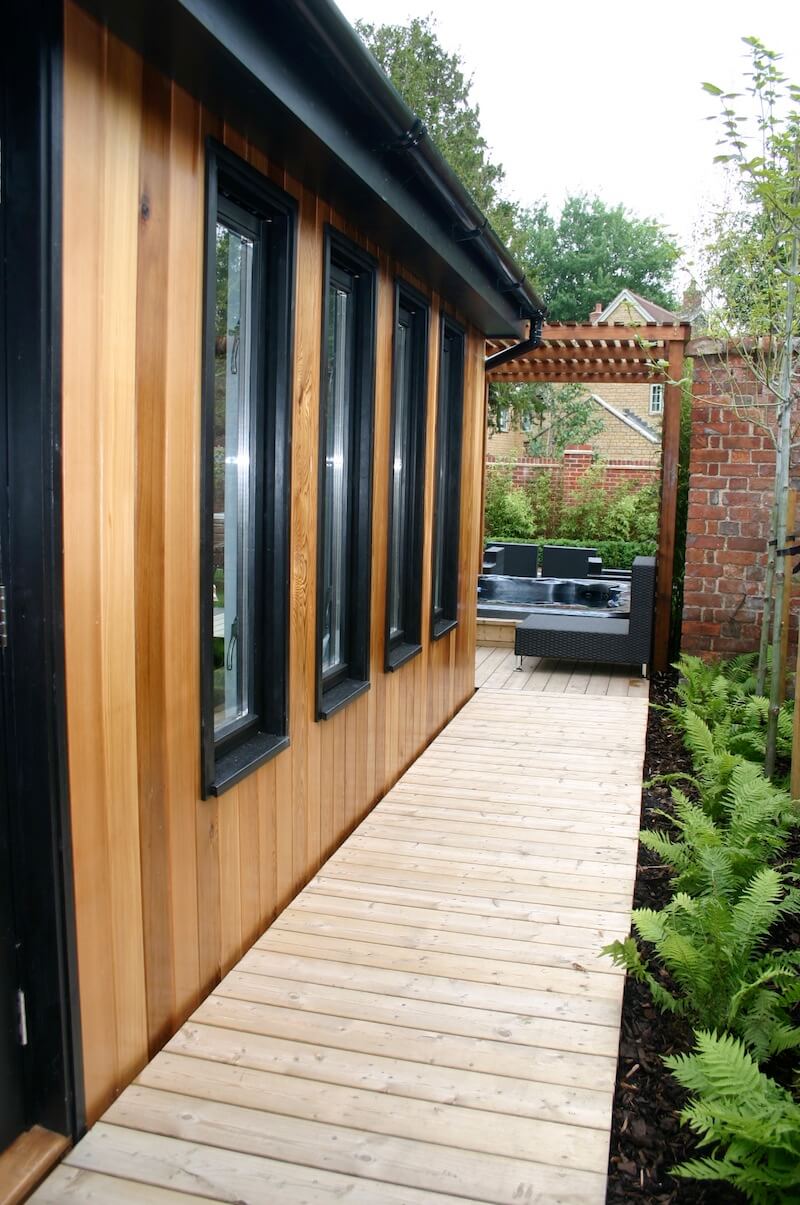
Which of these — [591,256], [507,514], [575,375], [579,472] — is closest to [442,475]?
[575,375]

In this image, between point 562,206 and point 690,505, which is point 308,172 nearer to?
point 690,505

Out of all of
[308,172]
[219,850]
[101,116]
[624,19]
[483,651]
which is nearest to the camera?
[101,116]

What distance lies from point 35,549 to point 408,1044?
1540mm

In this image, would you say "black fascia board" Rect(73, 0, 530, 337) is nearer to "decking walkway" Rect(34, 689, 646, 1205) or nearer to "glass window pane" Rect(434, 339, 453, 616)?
"glass window pane" Rect(434, 339, 453, 616)

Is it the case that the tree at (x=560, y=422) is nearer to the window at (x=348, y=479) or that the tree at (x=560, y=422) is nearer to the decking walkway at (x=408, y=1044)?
the window at (x=348, y=479)

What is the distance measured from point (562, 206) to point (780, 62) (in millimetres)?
38970

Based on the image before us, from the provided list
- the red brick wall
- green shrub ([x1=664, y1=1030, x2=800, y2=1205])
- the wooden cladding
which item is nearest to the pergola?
the red brick wall

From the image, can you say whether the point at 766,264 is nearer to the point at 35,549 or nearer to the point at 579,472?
the point at 35,549

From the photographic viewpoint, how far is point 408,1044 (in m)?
2.44

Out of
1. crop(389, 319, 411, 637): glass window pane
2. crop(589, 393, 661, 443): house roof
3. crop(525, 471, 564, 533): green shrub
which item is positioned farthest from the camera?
crop(589, 393, 661, 443): house roof

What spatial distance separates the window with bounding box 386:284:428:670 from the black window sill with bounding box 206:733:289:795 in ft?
5.27

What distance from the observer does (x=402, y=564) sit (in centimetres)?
498

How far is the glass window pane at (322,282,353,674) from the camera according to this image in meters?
3.77

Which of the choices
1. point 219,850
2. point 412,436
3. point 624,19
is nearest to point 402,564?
point 412,436
